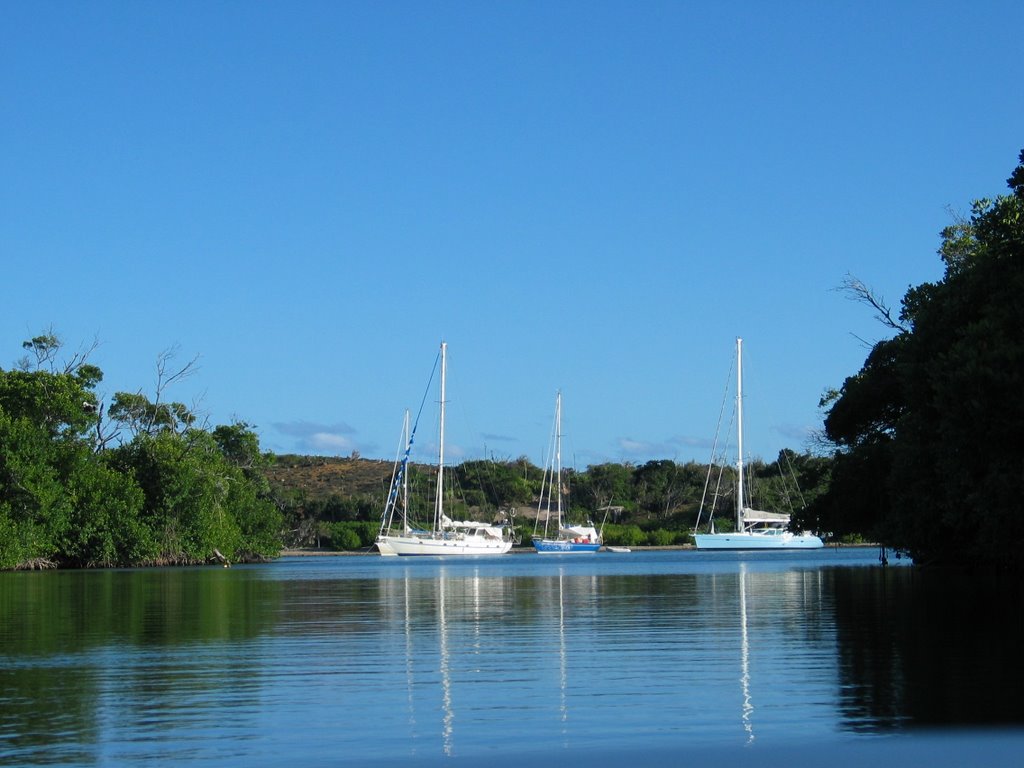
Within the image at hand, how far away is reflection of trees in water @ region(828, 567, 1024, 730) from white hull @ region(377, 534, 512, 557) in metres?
61.1

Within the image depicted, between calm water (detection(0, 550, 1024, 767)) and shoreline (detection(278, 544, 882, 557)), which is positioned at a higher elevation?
calm water (detection(0, 550, 1024, 767))

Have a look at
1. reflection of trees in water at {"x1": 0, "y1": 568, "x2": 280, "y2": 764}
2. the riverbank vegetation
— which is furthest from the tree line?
reflection of trees in water at {"x1": 0, "y1": 568, "x2": 280, "y2": 764}

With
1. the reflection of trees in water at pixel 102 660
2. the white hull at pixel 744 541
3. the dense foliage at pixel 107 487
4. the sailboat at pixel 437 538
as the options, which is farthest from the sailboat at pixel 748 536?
the reflection of trees in water at pixel 102 660

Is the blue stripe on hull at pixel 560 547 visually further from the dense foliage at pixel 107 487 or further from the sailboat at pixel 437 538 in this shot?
the dense foliage at pixel 107 487

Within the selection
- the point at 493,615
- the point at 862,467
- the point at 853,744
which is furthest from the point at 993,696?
the point at 862,467

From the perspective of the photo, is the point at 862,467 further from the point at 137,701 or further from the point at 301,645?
the point at 137,701

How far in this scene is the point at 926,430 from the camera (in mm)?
29797

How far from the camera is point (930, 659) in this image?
14.1m

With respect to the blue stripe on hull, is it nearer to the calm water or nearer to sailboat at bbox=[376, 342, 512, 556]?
sailboat at bbox=[376, 342, 512, 556]

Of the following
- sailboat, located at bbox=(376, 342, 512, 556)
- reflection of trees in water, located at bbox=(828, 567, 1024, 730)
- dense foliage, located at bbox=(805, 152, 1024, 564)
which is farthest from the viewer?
sailboat, located at bbox=(376, 342, 512, 556)

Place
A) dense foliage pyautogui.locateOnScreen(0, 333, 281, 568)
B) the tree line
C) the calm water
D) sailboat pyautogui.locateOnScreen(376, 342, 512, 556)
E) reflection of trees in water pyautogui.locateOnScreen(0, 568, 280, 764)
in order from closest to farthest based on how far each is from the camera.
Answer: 1. the calm water
2. reflection of trees in water pyautogui.locateOnScreen(0, 568, 280, 764)
3. dense foliage pyautogui.locateOnScreen(0, 333, 281, 568)
4. sailboat pyautogui.locateOnScreen(376, 342, 512, 556)
5. the tree line

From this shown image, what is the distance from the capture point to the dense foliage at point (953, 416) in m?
23.8

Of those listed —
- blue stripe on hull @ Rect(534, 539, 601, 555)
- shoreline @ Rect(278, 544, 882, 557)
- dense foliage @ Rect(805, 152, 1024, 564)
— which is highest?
dense foliage @ Rect(805, 152, 1024, 564)

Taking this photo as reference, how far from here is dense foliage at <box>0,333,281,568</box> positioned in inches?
2381
